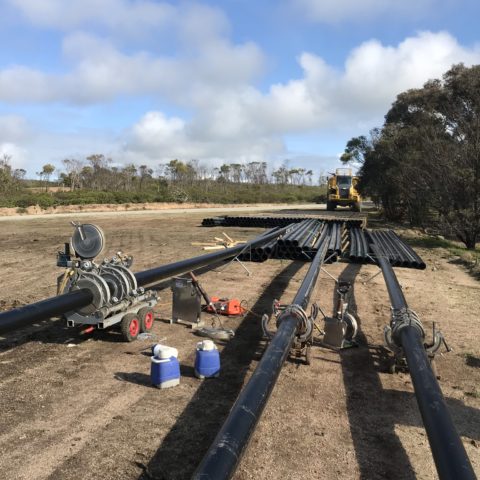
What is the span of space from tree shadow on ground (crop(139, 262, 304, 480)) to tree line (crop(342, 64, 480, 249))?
14745 millimetres

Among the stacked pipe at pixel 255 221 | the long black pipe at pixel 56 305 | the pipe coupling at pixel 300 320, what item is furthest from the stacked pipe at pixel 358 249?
the pipe coupling at pixel 300 320

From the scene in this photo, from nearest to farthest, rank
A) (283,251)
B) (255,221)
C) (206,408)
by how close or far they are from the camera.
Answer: (206,408), (283,251), (255,221)

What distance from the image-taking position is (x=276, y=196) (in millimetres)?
71188

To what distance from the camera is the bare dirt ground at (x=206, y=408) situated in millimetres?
3684

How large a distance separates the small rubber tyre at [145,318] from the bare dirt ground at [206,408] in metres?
0.25

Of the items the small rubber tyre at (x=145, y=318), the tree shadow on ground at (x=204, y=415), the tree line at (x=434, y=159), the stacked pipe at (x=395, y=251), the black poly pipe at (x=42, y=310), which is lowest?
the tree shadow on ground at (x=204, y=415)

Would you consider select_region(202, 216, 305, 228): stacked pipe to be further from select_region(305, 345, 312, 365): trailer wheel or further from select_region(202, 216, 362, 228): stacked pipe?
select_region(305, 345, 312, 365): trailer wheel

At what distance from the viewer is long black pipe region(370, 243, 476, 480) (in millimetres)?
2598

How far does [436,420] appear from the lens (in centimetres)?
311

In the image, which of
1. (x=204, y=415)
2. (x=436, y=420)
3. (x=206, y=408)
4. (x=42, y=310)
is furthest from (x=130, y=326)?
(x=436, y=420)

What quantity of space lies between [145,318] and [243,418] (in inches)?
154

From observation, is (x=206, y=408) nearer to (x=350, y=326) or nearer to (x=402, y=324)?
(x=402, y=324)

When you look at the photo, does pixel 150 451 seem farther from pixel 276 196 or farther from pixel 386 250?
pixel 276 196

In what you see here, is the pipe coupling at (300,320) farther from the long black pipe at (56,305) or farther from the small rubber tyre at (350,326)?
the long black pipe at (56,305)
